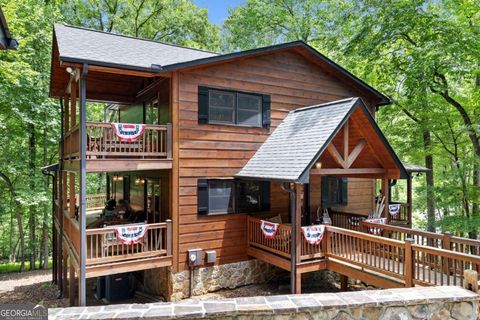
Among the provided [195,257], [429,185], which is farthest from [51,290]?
[429,185]

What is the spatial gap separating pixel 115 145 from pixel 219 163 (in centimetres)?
290

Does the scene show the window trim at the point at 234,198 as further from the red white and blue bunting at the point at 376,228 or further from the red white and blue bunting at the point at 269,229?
the red white and blue bunting at the point at 376,228

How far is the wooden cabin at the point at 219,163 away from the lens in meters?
7.82

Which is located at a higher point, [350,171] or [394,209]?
[350,171]

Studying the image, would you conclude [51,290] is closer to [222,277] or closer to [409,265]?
[222,277]

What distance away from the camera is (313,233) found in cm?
820

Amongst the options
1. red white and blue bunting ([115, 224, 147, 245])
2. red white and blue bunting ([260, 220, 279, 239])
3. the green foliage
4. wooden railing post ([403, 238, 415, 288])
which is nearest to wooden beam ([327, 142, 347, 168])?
red white and blue bunting ([260, 220, 279, 239])

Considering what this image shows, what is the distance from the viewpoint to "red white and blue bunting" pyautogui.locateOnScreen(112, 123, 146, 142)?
781cm

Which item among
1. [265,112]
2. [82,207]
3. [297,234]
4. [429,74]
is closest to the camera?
[82,207]

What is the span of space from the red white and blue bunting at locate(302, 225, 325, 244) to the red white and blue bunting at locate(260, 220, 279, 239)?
0.87 metres

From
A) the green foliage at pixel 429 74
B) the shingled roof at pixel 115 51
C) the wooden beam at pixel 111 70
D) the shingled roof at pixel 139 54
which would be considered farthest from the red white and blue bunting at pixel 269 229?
the green foliage at pixel 429 74

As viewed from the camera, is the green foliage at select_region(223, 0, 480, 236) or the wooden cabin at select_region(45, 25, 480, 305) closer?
the wooden cabin at select_region(45, 25, 480, 305)

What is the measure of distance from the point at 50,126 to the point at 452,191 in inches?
732

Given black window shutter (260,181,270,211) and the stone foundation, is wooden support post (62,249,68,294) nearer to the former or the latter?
the stone foundation
